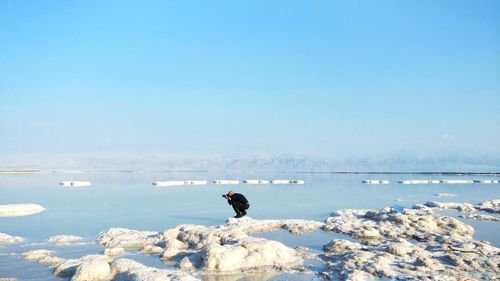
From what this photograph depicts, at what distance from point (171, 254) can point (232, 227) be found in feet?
9.71

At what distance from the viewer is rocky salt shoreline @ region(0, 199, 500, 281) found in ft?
25.5

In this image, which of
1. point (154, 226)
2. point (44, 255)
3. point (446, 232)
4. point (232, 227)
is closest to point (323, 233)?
point (232, 227)

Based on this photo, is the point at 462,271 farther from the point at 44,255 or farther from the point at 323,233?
the point at 44,255

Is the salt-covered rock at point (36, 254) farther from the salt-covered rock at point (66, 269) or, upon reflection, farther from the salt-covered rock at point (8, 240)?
the salt-covered rock at point (8, 240)

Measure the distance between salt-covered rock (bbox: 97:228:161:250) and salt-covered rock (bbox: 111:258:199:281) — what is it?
2800 mm

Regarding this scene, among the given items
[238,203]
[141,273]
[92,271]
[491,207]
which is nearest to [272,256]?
[141,273]

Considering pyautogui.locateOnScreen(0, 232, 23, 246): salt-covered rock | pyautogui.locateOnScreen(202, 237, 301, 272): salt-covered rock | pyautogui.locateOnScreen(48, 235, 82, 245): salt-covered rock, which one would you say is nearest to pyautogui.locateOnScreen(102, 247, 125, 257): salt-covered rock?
pyautogui.locateOnScreen(48, 235, 82, 245): salt-covered rock

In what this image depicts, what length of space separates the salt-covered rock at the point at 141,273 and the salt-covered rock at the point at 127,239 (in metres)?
2.80

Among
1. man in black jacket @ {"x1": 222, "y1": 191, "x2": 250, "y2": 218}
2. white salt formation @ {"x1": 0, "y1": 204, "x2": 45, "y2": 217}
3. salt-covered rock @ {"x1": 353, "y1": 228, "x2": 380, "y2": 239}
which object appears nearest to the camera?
salt-covered rock @ {"x1": 353, "y1": 228, "x2": 380, "y2": 239}

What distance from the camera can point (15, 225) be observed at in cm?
1508

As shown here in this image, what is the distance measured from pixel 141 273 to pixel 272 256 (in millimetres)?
2876

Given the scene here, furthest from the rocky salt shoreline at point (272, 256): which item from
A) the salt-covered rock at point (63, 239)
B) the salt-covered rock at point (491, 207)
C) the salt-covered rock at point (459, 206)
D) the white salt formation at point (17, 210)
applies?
the salt-covered rock at point (459, 206)

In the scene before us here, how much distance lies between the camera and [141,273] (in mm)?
7430

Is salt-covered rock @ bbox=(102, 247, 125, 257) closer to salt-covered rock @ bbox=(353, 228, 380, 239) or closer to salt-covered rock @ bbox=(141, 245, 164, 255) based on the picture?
salt-covered rock @ bbox=(141, 245, 164, 255)
